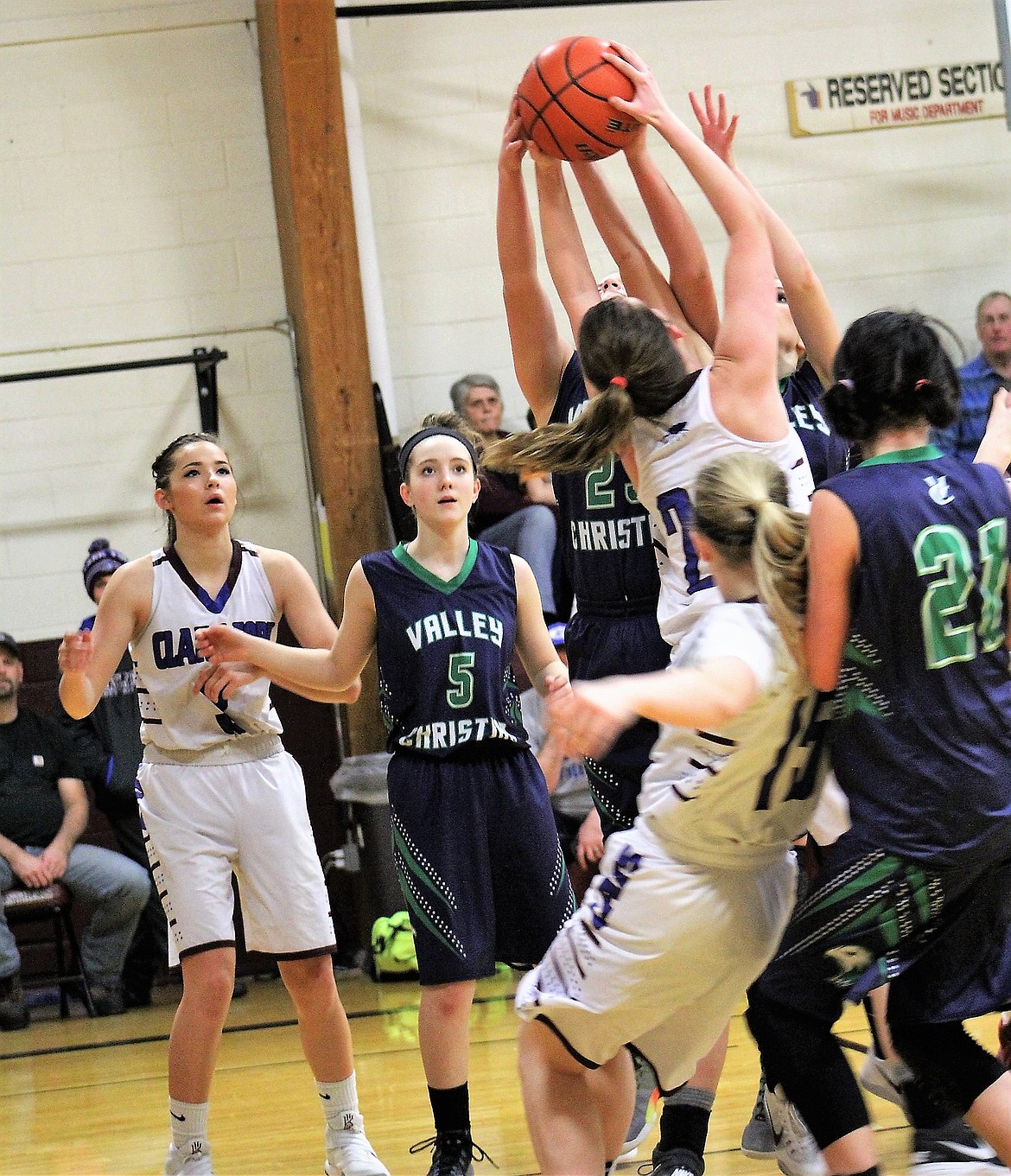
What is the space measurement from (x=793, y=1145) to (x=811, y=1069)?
40.8 inches

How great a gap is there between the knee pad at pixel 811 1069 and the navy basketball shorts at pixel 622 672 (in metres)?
0.89

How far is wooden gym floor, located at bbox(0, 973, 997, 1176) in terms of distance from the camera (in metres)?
3.89

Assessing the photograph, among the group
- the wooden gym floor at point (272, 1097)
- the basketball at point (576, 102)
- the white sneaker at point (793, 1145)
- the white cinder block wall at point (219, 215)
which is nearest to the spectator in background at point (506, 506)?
the white cinder block wall at point (219, 215)

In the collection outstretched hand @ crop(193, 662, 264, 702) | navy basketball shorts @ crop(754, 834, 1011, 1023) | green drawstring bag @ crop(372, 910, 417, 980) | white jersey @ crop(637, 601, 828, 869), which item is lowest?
green drawstring bag @ crop(372, 910, 417, 980)

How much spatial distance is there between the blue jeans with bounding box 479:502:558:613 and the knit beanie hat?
1.69m

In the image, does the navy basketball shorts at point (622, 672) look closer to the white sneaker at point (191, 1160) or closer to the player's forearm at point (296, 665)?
the player's forearm at point (296, 665)

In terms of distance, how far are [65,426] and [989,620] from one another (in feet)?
19.6

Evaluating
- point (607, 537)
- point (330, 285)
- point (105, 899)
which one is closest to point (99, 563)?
point (105, 899)

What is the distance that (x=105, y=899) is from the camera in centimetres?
657

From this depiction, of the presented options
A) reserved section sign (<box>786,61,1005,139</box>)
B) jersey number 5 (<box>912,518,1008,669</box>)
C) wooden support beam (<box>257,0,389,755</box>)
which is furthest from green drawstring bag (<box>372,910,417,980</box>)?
reserved section sign (<box>786,61,1005,139</box>)

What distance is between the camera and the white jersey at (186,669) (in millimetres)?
3764

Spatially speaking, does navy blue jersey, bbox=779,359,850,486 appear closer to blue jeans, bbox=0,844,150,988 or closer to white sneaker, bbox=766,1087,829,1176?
white sneaker, bbox=766,1087,829,1176

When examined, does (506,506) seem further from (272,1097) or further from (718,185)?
(718,185)

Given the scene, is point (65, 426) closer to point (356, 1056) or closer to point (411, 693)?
point (356, 1056)
